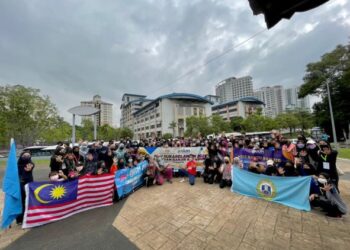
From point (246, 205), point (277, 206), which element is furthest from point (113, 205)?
point (277, 206)

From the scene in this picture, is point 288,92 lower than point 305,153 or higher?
higher

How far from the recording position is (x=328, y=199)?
4.00 m

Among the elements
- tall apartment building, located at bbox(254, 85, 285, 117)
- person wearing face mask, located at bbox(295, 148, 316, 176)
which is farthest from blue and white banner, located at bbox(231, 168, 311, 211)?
tall apartment building, located at bbox(254, 85, 285, 117)

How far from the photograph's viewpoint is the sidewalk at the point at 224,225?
3064 mm

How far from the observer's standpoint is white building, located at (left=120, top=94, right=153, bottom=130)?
80.1 m

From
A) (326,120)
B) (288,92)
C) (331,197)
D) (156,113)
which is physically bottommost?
(331,197)

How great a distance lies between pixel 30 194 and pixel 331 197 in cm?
700

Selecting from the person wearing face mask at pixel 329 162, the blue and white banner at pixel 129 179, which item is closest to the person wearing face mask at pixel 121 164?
the blue and white banner at pixel 129 179

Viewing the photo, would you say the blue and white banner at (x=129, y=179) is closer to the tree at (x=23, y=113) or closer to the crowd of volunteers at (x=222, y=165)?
the crowd of volunteers at (x=222, y=165)

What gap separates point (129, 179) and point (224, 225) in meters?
3.48

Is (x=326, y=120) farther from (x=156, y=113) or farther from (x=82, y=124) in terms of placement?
(x=82, y=124)

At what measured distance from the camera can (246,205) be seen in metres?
4.67

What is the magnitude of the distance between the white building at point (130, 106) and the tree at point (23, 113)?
59.6 m

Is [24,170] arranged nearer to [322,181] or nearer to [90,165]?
[90,165]
